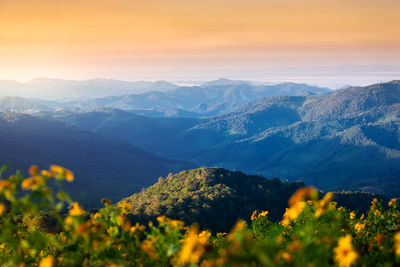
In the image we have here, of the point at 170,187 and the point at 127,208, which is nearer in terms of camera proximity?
the point at 127,208

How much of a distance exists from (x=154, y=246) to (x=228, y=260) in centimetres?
157

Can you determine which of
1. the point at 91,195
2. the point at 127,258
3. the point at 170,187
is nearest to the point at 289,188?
the point at 170,187

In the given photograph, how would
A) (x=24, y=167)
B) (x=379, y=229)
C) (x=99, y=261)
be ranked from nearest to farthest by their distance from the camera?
1. (x=99, y=261)
2. (x=379, y=229)
3. (x=24, y=167)

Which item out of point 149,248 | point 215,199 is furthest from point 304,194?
point 215,199

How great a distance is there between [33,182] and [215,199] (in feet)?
142

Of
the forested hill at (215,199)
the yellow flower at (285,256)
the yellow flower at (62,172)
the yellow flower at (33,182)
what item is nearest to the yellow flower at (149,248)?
the yellow flower at (62,172)

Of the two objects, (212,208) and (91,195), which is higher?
(212,208)

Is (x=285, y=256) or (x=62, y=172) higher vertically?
(x=62, y=172)

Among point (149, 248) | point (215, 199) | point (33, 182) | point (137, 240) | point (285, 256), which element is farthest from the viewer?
point (215, 199)

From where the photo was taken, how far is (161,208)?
124ft

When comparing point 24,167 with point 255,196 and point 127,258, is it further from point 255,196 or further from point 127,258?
point 127,258

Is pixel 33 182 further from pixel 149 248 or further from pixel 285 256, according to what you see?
pixel 285 256

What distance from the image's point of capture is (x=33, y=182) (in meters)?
3.20

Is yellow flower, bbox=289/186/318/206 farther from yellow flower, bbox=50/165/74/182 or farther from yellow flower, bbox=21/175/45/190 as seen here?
yellow flower, bbox=21/175/45/190
